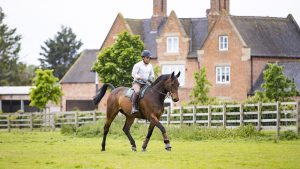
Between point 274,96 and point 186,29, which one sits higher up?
point 186,29

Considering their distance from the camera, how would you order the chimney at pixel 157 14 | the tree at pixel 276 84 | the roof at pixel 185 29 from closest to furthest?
the tree at pixel 276 84 < the roof at pixel 185 29 < the chimney at pixel 157 14

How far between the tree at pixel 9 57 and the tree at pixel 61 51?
12.4 ft

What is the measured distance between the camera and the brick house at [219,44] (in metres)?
63.2

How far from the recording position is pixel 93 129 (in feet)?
115

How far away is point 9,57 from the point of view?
113m

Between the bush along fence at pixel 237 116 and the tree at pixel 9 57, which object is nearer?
the bush along fence at pixel 237 116

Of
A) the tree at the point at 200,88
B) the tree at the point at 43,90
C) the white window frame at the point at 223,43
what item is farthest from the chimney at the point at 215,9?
the tree at the point at 43,90

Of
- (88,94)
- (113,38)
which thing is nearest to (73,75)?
(88,94)

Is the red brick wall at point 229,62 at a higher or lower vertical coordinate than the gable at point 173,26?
lower

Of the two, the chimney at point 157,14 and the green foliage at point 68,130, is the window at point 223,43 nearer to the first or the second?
the chimney at point 157,14

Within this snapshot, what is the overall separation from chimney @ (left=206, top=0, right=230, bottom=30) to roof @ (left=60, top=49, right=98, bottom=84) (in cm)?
1511

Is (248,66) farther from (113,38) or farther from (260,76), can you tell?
(113,38)

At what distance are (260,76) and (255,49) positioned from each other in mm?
2198

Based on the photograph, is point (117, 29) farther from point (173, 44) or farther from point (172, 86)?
point (172, 86)
